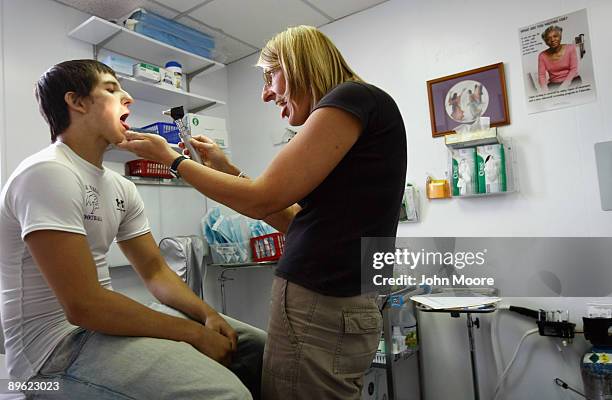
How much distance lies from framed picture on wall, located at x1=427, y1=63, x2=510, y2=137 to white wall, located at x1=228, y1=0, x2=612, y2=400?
0.04 metres

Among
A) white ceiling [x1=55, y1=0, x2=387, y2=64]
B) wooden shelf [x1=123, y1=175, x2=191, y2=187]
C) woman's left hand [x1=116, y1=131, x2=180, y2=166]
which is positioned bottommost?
woman's left hand [x1=116, y1=131, x2=180, y2=166]

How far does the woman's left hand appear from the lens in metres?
0.93

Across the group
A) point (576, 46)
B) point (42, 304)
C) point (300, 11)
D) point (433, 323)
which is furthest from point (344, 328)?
point (300, 11)

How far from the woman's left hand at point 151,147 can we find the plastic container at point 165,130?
137 centimetres

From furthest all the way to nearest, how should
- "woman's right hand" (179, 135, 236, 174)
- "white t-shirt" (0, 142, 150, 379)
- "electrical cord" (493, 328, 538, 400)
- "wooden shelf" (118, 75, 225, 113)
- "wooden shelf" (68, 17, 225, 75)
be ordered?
"wooden shelf" (118, 75, 225, 113) < "wooden shelf" (68, 17, 225, 75) < "electrical cord" (493, 328, 538, 400) < "woman's right hand" (179, 135, 236, 174) < "white t-shirt" (0, 142, 150, 379)

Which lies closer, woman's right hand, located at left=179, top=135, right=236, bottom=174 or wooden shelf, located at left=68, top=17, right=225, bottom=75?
woman's right hand, located at left=179, top=135, right=236, bottom=174

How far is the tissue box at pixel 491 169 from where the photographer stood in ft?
6.68

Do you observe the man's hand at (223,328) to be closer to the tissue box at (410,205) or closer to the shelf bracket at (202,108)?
the tissue box at (410,205)

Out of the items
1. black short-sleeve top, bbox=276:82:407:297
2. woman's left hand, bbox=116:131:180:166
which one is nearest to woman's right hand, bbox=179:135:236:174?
woman's left hand, bbox=116:131:180:166

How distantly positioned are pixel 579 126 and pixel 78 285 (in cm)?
214

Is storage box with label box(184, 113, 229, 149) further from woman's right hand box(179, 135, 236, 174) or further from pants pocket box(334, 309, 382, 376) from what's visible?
pants pocket box(334, 309, 382, 376)

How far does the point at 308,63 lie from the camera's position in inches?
35.5

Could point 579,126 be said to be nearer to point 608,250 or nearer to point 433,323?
point 608,250

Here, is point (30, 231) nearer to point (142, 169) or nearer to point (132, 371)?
point (132, 371)
